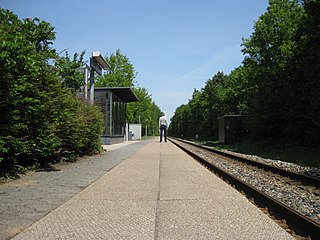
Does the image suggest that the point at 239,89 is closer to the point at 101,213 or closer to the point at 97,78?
the point at 97,78

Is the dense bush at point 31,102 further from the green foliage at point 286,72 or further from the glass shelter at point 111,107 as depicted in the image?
the glass shelter at point 111,107

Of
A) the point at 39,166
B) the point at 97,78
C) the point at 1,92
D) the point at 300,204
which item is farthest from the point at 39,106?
the point at 97,78

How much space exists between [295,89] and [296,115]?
6.00 ft

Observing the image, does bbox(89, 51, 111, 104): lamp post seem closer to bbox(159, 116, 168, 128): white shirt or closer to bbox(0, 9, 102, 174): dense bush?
Result: bbox(0, 9, 102, 174): dense bush

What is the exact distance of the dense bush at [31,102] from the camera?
6.88 meters

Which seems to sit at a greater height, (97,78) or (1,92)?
(97,78)

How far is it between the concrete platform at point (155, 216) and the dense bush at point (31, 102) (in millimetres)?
2140

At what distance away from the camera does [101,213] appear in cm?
496

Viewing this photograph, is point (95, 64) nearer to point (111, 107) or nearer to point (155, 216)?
point (111, 107)

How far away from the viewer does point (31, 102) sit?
752cm

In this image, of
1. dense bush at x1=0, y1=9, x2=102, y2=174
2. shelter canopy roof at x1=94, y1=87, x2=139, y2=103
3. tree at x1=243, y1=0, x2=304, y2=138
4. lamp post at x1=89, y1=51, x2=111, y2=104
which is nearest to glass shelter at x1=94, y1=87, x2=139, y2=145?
shelter canopy roof at x1=94, y1=87, x2=139, y2=103

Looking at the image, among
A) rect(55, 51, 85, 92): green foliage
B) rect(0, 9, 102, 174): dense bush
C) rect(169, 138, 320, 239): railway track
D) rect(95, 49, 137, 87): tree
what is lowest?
rect(169, 138, 320, 239): railway track

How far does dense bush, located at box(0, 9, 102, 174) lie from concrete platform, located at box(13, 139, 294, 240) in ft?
7.02

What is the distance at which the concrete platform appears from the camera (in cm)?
397
